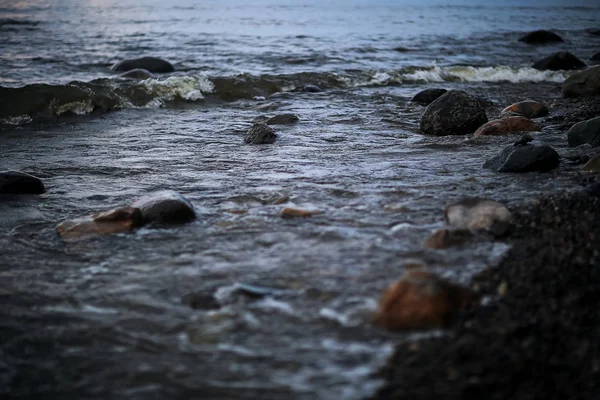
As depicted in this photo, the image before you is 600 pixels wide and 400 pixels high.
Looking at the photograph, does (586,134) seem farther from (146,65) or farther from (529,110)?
(146,65)

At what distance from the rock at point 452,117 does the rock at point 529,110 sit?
98cm

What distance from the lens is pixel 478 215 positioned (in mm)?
3396

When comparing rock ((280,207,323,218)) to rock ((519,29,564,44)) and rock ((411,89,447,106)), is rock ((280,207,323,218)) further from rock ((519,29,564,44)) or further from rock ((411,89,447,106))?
rock ((519,29,564,44))

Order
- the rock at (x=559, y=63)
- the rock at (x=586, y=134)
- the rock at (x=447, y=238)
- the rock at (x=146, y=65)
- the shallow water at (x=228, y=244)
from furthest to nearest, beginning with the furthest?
the rock at (x=146, y=65) < the rock at (x=559, y=63) < the rock at (x=586, y=134) < the rock at (x=447, y=238) < the shallow water at (x=228, y=244)

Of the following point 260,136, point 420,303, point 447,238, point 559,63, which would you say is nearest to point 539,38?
point 559,63

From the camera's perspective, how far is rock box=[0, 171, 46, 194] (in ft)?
14.6

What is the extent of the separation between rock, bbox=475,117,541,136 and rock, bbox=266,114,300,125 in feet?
6.67

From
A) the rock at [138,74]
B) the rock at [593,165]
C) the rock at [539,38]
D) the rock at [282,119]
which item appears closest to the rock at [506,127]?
the rock at [593,165]

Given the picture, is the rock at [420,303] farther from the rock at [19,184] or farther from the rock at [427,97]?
the rock at [427,97]

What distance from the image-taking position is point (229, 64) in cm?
1200

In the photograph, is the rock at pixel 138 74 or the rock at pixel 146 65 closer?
the rock at pixel 138 74

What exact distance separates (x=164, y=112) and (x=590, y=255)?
20.4 feet

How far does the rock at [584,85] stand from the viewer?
8203mm

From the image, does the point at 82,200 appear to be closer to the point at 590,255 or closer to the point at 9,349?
the point at 9,349
